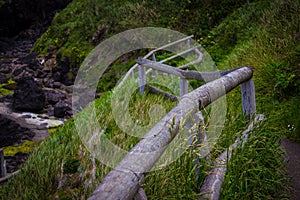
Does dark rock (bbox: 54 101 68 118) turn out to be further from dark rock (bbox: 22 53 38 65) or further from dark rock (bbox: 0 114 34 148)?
dark rock (bbox: 22 53 38 65)

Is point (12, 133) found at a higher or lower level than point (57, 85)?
higher

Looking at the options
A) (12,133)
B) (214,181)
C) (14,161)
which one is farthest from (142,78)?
(12,133)

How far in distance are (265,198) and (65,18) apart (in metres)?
26.0

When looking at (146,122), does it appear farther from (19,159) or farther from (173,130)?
(19,159)

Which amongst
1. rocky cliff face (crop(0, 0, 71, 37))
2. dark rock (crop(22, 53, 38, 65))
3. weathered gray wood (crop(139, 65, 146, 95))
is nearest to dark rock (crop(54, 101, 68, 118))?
weathered gray wood (crop(139, 65, 146, 95))

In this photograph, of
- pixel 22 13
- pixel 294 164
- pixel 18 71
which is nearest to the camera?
pixel 294 164

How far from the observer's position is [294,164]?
338 cm

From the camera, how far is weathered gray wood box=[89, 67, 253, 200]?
1327mm

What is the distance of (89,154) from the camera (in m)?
4.39

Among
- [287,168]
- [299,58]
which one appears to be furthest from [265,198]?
[299,58]

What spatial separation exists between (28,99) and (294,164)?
14374 mm

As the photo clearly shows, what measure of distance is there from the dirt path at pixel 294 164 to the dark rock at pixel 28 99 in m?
13.7

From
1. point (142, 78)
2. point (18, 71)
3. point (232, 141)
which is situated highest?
point (232, 141)

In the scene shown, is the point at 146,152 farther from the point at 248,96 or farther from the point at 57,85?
the point at 57,85
